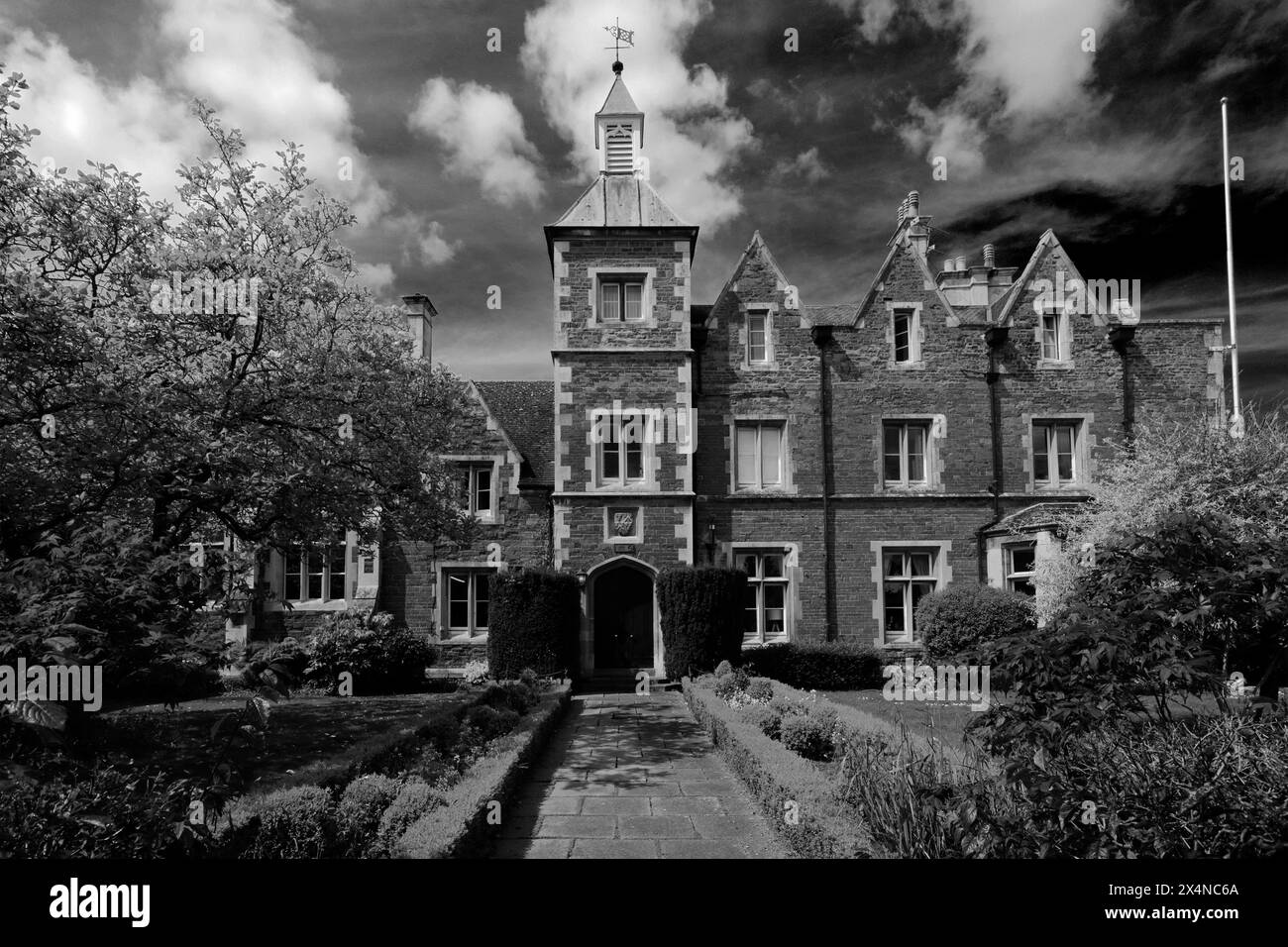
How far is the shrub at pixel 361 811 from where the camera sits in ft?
19.1

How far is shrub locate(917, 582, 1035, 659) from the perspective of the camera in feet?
59.9

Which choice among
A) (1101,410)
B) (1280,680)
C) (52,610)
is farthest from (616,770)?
(1101,410)

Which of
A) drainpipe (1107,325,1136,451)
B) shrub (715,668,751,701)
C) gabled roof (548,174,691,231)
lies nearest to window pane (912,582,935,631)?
drainpipe (1107,325,1136,451)

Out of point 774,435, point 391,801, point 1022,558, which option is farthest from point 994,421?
point 391,801

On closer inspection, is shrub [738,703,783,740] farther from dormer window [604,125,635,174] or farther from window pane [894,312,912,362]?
dormer window [604,125,635,174]

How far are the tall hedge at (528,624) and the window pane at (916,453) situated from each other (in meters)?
9.81

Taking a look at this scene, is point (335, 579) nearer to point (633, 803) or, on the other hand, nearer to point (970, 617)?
point (633, 803)

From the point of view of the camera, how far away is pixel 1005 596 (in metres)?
18.7

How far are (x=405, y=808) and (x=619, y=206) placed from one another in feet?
58.2
